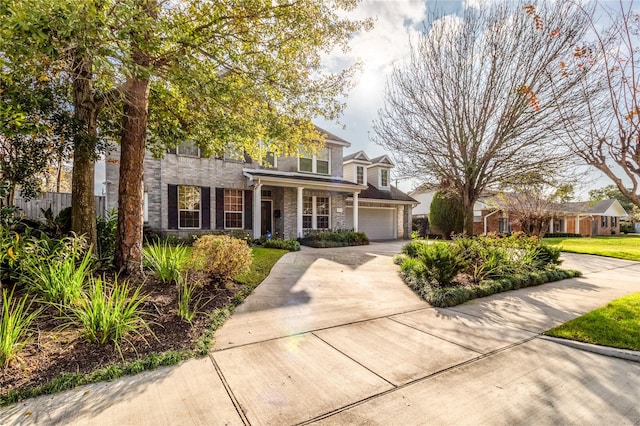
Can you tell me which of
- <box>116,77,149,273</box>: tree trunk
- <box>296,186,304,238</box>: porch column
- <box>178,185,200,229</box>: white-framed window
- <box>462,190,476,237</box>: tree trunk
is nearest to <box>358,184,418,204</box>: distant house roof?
<box>296,186,304,238</box>: porch column

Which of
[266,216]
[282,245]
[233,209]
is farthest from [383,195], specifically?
[233,209]

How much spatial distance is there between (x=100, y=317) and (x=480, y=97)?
11.3 metres

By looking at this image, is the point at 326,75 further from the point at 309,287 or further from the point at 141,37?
the point at 309,287

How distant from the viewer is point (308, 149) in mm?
9875

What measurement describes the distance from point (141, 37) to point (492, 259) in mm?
8681

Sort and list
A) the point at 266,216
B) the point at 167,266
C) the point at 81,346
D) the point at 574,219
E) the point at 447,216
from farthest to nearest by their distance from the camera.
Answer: the point at 574,219 → the point at 447,216 → the point at 266,216 → the point at 167,266 → the point at 81,346

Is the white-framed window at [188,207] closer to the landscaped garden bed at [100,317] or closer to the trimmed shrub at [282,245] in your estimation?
the trimmed shrub at [282,245]

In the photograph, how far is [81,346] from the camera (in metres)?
3.44

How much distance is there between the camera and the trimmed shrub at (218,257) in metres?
5.55

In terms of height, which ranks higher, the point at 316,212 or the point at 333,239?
the point at 316,212

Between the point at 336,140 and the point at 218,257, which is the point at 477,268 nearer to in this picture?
the point at 218,257

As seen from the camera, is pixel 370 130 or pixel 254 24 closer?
pixel 254 24

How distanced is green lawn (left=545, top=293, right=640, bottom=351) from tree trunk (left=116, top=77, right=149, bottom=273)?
721 cm

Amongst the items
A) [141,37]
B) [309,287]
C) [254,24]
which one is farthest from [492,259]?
[141,37]
